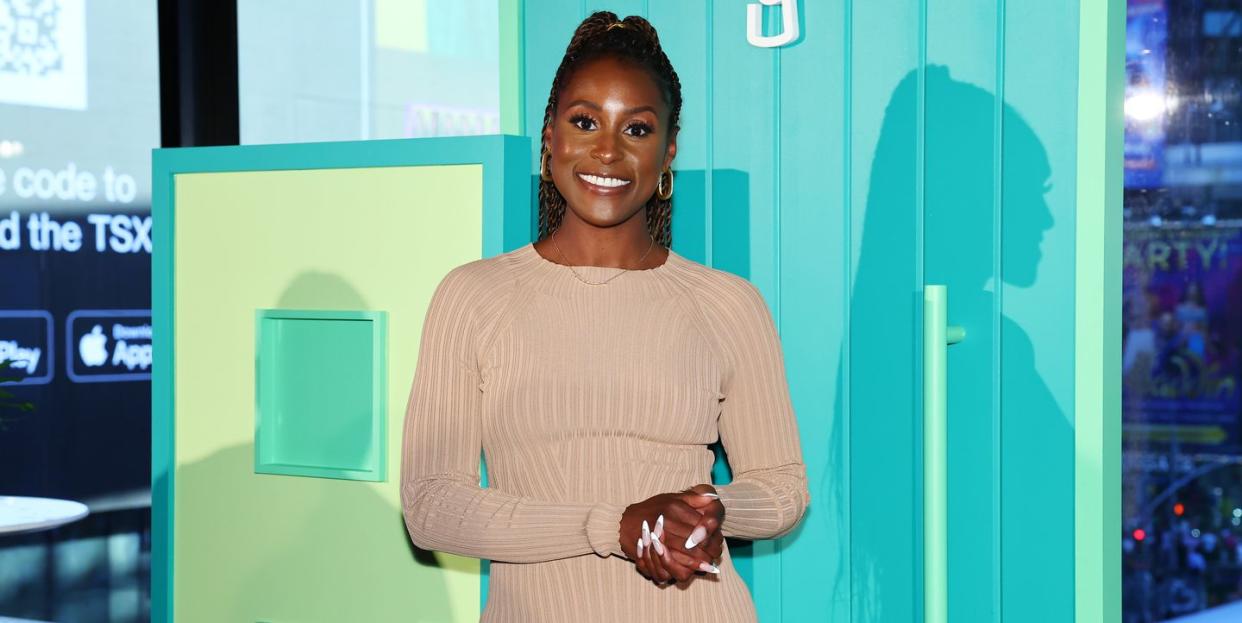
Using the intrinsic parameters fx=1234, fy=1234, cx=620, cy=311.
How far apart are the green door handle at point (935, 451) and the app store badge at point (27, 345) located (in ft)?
7.88

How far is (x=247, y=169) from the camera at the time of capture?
1732mm

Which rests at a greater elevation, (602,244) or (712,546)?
(602,244)

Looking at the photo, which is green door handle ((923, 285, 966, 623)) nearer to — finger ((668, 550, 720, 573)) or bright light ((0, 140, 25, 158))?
finger ((668, 550, 720, 573))

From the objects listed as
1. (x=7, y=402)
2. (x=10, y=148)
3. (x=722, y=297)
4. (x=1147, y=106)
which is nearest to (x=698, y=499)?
(x=722, y=297)

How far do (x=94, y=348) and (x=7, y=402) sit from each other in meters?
0.24

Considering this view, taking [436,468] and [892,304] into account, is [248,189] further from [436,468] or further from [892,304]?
[892,304]

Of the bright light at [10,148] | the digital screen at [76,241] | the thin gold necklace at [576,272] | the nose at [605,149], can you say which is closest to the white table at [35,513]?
the digital screen at [76,241]

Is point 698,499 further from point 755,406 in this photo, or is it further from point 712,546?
point 755,406

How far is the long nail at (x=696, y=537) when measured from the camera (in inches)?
41.6

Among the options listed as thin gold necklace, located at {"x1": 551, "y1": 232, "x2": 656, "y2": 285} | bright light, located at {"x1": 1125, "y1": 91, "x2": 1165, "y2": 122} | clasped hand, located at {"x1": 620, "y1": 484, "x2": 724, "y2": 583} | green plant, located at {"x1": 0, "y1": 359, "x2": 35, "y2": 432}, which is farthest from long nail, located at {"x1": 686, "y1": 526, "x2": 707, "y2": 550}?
bright light, located at {"x1": 1125, "y1": 91, "x2": 1165, "y2": 122}

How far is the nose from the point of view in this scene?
1.22 metres

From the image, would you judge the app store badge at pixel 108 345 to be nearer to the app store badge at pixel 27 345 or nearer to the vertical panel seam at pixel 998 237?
the app store badge at pixel 27 345

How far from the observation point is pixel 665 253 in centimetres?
134

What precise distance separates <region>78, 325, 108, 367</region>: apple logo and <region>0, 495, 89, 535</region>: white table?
1.15ft
